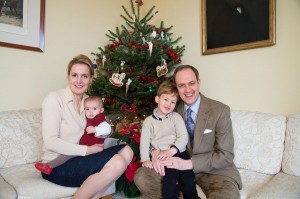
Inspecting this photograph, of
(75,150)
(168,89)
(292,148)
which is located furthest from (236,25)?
(75,150)

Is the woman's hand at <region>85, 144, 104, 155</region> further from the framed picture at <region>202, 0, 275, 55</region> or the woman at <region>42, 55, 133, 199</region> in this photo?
the framed picture at <region>202, 0, 275, 55</region>

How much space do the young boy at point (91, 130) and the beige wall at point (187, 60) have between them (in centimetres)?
92

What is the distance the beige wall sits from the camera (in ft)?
6.35

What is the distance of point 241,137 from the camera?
1899 millimetres

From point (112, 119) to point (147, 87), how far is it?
557mm

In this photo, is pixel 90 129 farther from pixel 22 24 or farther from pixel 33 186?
pixel 22 24

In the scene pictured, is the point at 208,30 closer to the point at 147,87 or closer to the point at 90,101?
the point at 147,87

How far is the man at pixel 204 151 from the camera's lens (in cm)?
150

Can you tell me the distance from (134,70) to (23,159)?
4.09ft

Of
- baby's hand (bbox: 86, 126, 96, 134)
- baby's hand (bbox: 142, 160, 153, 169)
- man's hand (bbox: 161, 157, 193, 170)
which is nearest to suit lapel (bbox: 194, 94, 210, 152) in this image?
man's hand (bbox: 161, 157, 193, 170)

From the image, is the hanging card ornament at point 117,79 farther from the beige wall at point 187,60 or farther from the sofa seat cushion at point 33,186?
the sofa seat cushion at point 33,186

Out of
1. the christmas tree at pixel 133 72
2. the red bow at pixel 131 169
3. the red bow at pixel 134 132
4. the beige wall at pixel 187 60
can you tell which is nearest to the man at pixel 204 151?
the red bow at pixel 131 169

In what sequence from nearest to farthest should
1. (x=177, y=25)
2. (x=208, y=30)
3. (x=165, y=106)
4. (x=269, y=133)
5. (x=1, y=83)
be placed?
(x=165, y=106) → (x=269, y=133) → (x=1, y=83) → (x=208, y=30) → (x=177, y=25)

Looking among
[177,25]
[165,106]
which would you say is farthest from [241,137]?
[177,25]
